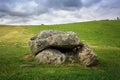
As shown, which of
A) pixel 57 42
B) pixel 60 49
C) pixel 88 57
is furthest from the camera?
pixel 60 49

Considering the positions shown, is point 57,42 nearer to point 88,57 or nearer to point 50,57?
point 50,57

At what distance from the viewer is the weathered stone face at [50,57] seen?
3161 centimetres

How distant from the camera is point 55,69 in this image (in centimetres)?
2814

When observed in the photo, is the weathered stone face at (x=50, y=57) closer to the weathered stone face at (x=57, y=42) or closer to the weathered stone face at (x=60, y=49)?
the weathered stone face at (x=60, y=49)

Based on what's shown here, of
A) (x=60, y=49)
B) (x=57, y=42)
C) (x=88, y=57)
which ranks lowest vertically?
(x=88, y=57)

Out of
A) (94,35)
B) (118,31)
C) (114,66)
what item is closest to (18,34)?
(94,35)

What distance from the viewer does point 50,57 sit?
3184cm

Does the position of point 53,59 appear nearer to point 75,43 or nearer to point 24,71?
point 75,43

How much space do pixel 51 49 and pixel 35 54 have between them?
7.53 ft

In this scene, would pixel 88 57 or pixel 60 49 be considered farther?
pixel 60 49

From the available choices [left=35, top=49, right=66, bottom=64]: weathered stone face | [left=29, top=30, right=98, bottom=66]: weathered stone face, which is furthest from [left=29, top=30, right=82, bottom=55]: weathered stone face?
[left=35, top=49, right=66, bottom=64]: weathered stone face

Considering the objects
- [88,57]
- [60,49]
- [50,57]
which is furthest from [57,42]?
[88,57]

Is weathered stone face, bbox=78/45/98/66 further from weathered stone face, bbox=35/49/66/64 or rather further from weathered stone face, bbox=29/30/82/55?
weathered stone face, bbox=35/49/66/64

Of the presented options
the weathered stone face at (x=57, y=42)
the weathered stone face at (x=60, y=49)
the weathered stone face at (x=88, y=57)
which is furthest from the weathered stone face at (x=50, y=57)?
the weathered stone face at (x=88, y=57)
